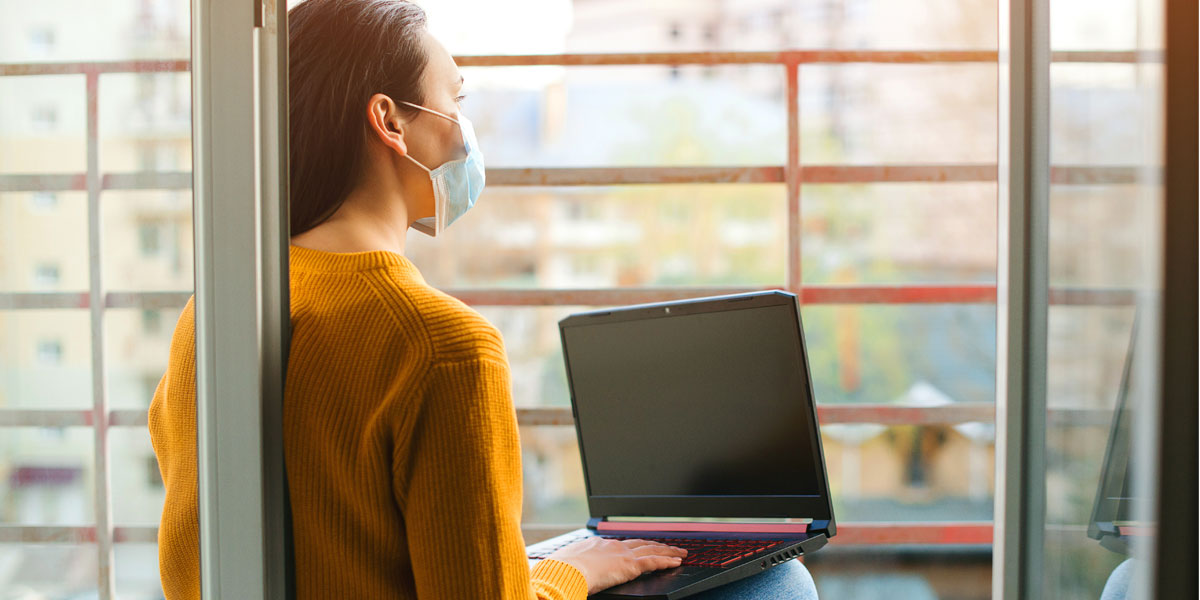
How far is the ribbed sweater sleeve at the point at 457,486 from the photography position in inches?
29.5

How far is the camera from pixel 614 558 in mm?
1040

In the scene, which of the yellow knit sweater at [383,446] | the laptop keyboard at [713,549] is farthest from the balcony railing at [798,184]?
the yellow knit sweater at [383,446]

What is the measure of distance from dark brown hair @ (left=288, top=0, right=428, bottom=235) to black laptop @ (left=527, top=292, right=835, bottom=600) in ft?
1.71

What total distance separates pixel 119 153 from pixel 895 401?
1.73 meters

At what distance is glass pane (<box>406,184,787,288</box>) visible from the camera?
6.58ft

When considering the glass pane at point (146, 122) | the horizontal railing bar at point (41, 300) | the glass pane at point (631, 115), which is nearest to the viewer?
the horizontal railing bar at point (41, 300)

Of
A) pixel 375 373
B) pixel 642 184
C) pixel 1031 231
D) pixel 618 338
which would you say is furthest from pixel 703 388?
pixel 642 184

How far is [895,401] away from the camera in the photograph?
2.01 m

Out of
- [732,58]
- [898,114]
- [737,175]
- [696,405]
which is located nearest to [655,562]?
[696,405]

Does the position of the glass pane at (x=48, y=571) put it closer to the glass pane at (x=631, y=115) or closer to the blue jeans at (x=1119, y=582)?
the blue jeans at (x=1119, y=582)

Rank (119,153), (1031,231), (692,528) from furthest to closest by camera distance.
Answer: (692,528)
(1031,231)
(119,153)

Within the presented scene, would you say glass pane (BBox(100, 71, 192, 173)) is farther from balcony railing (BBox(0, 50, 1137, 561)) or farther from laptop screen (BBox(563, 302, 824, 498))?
balcony railing (BBox(0, 50, 1137, 561))

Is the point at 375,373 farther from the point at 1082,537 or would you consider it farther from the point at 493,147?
the point at 493,147

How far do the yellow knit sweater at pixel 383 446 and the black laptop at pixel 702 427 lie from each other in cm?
42
